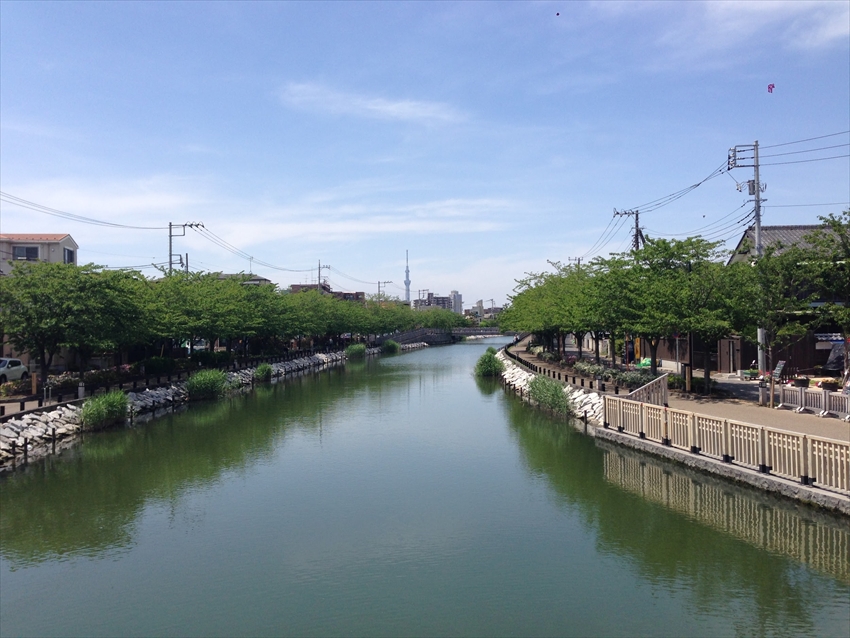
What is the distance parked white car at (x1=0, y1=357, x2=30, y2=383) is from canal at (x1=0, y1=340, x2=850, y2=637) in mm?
11171

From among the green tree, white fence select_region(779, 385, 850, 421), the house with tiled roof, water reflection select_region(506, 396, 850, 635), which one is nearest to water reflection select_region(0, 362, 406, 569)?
water reflection select_region(506, 396, 850, 635)

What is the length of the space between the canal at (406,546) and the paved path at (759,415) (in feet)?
10.5

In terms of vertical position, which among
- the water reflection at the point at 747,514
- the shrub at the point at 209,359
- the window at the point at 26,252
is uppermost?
the window at the point at 26,252

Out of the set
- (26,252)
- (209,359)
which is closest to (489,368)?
(209,359)

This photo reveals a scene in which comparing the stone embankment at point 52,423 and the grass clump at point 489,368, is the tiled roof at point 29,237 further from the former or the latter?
the grass clump at point 489,368

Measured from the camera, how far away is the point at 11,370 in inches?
1241

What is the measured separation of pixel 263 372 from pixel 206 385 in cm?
1104

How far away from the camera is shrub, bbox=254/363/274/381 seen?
47562 mm

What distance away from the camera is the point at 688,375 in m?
27.0

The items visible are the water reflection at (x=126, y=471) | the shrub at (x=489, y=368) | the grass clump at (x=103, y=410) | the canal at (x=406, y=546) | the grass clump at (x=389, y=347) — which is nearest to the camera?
the canal at (x=406, y=546)

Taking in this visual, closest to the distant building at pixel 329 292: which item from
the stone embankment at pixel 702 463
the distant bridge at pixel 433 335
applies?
the distant bridge at pixel 433 335

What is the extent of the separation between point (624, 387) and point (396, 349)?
68.5m

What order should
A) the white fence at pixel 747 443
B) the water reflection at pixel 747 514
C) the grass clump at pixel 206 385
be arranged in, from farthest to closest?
the grass clump at pixel 206 385, the white fence at pixel 747 443, the water reflection at pixel 747 514

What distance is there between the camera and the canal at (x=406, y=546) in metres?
10.2
